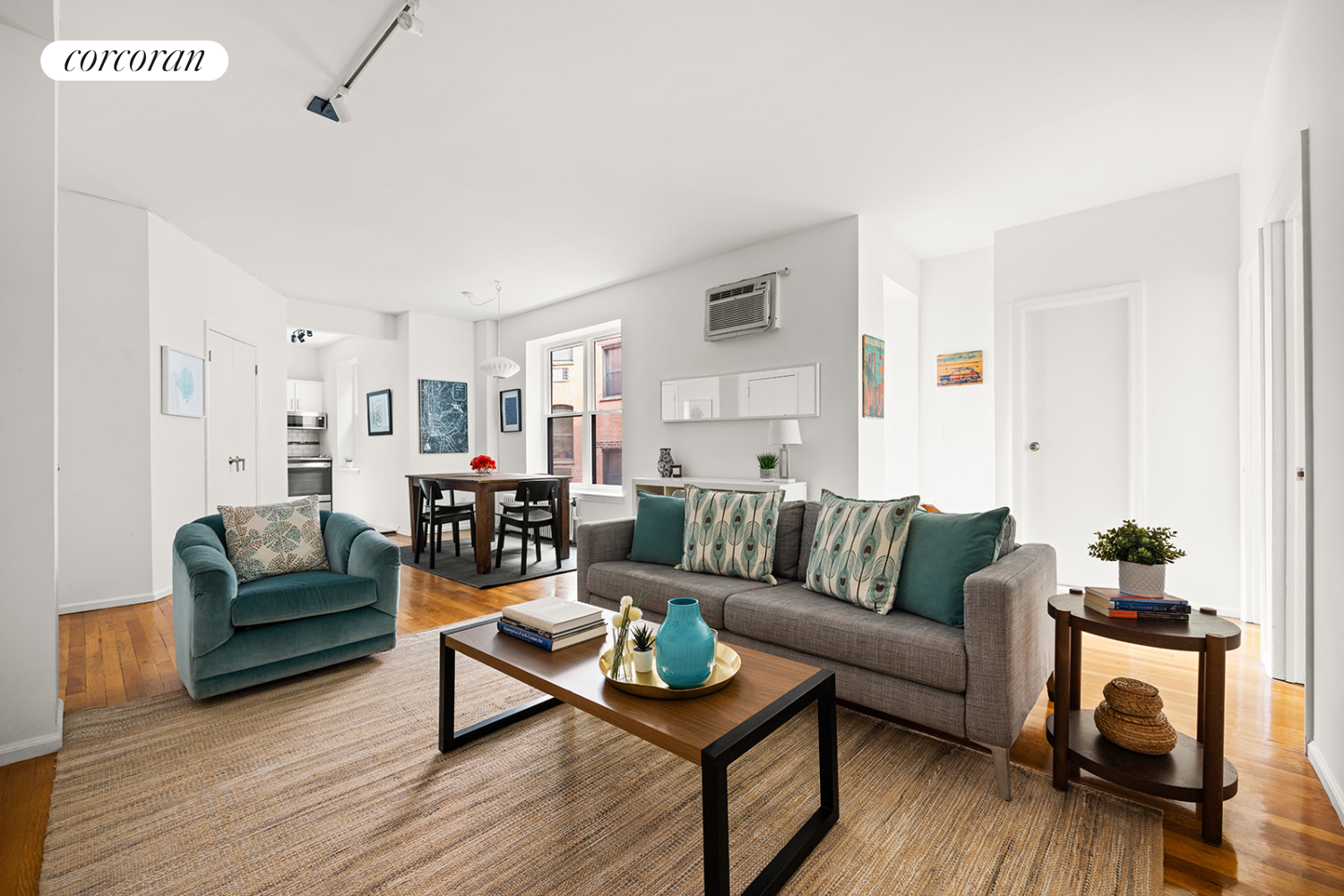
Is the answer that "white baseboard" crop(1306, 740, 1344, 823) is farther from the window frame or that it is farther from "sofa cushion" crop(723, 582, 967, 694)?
the window frame

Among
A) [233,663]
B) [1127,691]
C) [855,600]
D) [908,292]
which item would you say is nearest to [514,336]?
[908,292]

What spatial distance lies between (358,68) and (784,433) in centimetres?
322

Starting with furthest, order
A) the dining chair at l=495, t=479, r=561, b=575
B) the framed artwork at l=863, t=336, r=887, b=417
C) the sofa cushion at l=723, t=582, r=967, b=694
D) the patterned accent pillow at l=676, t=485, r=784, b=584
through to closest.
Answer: the dining chair at l=495, t=479, r=561, b=575 → the framed artwork at l=863, t=336, r=887, b=417 → the patterned accent pillow at l=676, t=485, r=784, b=584 → the sofa cushion at l=723, t=582, r=967, b=694

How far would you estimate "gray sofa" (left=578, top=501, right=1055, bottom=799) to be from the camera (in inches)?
71.7

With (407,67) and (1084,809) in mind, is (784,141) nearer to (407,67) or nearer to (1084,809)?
(407,67)

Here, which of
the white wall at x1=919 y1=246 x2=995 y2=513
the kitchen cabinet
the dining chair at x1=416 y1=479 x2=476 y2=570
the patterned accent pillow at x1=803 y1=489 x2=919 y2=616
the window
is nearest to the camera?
the patterned accent pillow at x1=803 y1=489 x2=919 y2=616

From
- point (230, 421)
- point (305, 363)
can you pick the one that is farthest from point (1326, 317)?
point (305, 363)

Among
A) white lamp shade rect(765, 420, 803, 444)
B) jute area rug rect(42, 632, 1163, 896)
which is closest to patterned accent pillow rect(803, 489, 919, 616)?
jute area rug rect(42, 632, 1163, 896)

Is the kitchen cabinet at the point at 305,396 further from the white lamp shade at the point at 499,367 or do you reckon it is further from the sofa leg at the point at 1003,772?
the sofa leg at the point at 1003,772

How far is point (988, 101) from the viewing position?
279cm

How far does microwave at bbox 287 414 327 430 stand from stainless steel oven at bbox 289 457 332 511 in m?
0.48

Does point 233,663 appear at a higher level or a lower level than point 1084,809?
higher

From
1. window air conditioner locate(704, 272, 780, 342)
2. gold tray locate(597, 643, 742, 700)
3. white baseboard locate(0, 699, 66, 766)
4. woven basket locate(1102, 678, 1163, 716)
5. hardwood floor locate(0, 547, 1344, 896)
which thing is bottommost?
hardwood floor locate(0, 547, 1344, 896)

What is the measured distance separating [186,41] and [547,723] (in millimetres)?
3114
